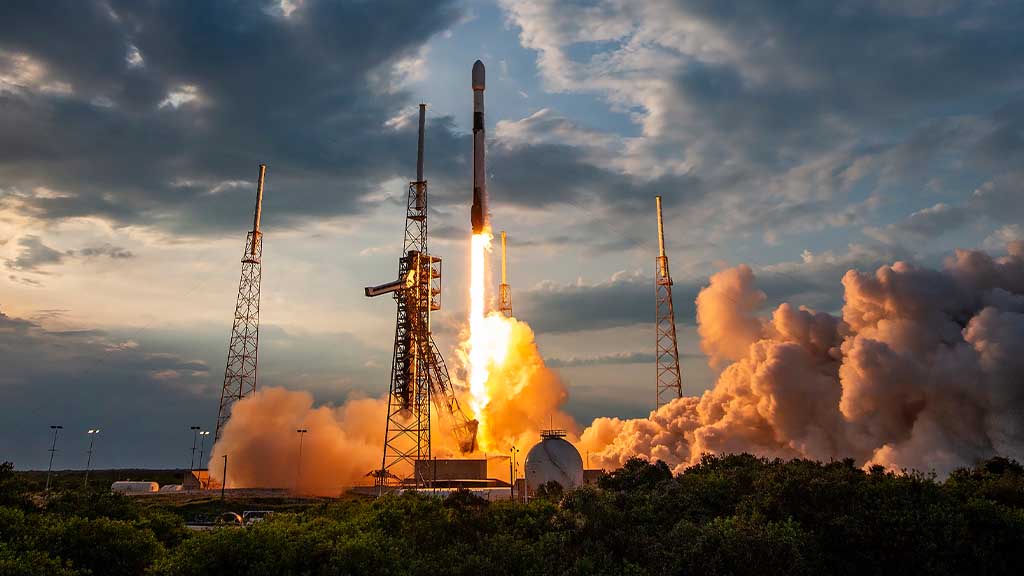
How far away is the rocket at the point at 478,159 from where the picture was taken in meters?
82.4

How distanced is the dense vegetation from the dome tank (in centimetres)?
3212

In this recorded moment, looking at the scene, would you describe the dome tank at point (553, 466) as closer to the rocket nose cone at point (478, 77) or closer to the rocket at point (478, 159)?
the rocket at point (478, 159)

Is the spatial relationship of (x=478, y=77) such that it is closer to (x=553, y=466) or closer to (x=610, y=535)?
(x=553, y=466)

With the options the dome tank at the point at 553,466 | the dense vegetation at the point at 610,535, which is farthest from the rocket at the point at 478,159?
the dense vegetation at the point at 610,535

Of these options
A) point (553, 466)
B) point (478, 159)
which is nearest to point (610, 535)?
point (553, 466)

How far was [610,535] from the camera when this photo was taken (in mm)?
29438

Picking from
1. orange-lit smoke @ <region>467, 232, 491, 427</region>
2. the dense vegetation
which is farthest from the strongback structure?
the dense vegetation

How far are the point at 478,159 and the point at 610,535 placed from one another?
61.5 meters

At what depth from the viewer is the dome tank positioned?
67.8 m

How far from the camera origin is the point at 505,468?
335 feet

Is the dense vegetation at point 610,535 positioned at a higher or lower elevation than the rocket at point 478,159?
lower

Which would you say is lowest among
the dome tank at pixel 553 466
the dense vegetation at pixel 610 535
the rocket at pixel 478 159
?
the dense vegetation at pixel 610 535

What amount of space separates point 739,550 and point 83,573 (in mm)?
23176

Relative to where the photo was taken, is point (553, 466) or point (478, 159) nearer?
point (553, 466)
